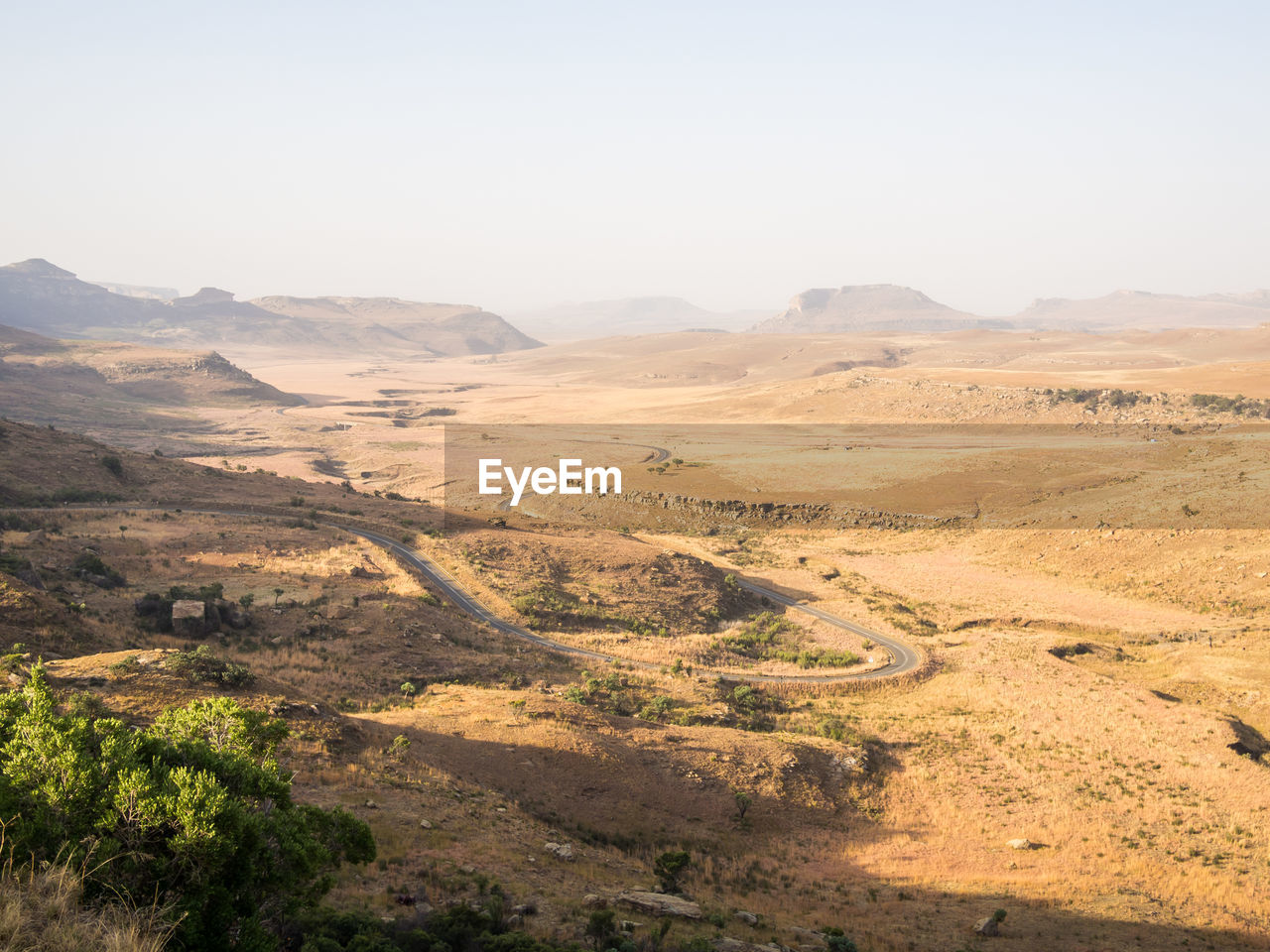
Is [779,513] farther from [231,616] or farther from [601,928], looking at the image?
[601,928]

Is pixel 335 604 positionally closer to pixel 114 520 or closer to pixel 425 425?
pixel 114 520

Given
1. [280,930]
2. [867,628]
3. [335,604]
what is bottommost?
[867,628]

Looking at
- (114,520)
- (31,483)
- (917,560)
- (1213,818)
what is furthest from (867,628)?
(31,483)

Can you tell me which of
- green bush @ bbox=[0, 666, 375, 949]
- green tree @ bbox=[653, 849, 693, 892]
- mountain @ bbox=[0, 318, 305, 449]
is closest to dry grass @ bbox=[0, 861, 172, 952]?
green bush @ bbox=[0, 666, 375, 949]

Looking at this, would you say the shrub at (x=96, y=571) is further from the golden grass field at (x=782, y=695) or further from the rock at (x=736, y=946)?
the rock at (x=736, y=946)

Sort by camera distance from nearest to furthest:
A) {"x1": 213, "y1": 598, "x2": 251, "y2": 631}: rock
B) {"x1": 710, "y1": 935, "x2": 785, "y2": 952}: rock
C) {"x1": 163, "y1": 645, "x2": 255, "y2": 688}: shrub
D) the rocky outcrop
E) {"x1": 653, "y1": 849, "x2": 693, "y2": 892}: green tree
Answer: {"x1": 710, "y1": 935, "x2": 785, "y2": 952}: rock
{"x1": 653, "y1": 849, "x2": 693, "y2": 892}: green tree
{"x1": 163, "y1": 645, "x2": 255, "y2": 688}: shrub
{"x1": 213, "y1": 598, "x2": 251, "y2": 631}: rock
the rocky outcrop

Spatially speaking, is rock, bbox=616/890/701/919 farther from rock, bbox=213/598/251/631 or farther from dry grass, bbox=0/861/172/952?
rock, bbox=213/598/251/631

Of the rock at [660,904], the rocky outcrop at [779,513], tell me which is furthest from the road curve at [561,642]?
the rock at [660,904]
